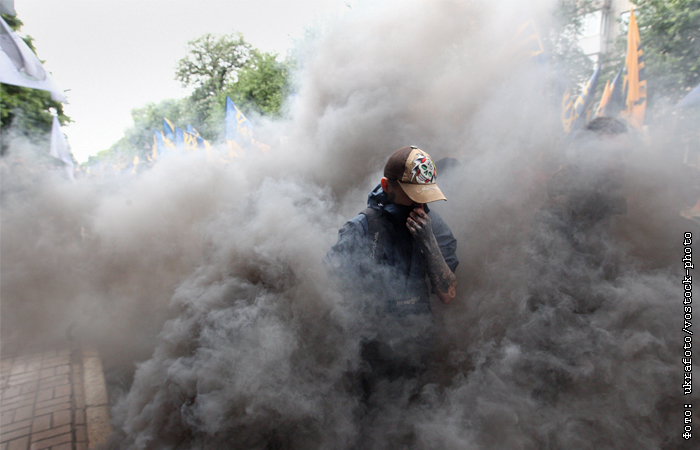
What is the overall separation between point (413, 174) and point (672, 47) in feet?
Result: 42.5

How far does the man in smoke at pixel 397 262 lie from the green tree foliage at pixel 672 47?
33.8 feet

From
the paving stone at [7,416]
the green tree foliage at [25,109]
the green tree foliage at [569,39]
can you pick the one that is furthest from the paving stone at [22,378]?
the green tree foliage at [25,109]

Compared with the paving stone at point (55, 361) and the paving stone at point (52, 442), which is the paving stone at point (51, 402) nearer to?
the paving stone at point (52, 442)

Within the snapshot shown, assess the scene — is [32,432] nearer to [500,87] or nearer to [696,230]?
[500,87]

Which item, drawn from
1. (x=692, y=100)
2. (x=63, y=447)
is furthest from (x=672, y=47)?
(x=63, y=447)

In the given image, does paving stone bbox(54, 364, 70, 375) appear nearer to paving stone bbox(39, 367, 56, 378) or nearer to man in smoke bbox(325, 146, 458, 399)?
paving stone bbox(39, 367, 56, 378)

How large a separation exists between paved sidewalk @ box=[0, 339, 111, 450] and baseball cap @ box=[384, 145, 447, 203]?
3.04 metres

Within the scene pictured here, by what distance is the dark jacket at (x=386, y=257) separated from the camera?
6.88ft

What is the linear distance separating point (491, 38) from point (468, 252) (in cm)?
286

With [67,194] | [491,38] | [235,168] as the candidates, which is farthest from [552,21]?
[67,194]

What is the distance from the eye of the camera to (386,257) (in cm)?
221

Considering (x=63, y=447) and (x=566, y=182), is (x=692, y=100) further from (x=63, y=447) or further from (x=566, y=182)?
(x=63, y=447)

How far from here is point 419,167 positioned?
6.89 feet

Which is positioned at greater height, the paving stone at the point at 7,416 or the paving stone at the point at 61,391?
the paving stone at the point at 61,391
